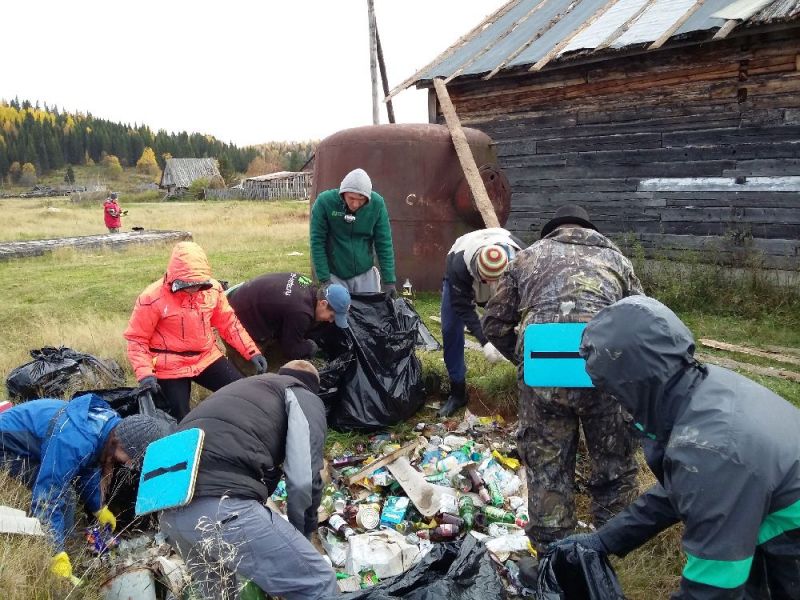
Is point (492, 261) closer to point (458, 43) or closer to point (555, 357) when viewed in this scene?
point (555, 357)

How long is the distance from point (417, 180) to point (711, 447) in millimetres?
6339

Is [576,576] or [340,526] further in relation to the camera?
[340,526]

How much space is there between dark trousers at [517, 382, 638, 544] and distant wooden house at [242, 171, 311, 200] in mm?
43216

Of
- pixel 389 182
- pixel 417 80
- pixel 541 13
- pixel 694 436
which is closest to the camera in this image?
pixel 694 436

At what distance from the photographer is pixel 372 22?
14086mm

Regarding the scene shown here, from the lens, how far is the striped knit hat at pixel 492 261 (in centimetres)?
342

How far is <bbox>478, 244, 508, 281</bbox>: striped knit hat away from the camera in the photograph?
3.42 metres

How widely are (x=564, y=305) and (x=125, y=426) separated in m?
2.06

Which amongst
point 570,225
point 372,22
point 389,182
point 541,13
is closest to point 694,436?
point 570,225

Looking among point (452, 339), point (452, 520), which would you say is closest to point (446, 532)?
point (452, 520)

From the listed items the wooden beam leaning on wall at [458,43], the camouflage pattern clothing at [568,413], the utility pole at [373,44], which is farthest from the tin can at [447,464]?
the utility pole at [373,44]

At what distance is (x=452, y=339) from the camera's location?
431 cm

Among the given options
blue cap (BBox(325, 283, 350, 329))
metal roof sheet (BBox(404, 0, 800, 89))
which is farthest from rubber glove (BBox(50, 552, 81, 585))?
metal roof sheet (BBox(404, 0, 800, 89))

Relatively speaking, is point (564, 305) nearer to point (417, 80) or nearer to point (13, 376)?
point (13, 376)
